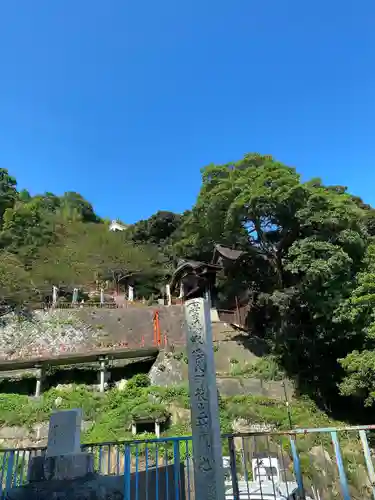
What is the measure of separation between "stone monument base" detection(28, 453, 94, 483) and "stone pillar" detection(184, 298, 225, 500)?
1.79 metres

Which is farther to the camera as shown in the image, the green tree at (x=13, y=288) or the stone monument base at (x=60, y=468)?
the green tree at (x=13, y=288)

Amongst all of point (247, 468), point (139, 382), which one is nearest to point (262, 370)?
point (139, 382)

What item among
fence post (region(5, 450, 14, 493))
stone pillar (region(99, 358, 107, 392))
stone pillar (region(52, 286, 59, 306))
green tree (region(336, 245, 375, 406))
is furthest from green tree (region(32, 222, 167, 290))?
fence post (region(5, 450, 14, 493))

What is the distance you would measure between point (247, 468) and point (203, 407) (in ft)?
16.9

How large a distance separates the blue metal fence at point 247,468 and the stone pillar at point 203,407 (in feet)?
0.88

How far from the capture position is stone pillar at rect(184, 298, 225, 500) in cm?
517

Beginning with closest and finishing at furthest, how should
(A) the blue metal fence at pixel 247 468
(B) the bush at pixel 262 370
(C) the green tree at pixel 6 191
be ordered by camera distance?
1. (A) the blue metal fence at pixel 247 468
2. (B) the bush at pixel 262 370
3. (C) the green tree at pixel 6 191

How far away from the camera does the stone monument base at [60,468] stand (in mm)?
5605

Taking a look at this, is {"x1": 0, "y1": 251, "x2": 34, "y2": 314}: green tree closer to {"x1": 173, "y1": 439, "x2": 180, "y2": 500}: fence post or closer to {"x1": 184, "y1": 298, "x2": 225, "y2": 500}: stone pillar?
{"x1": 184, "y1": 298, "x2": 225, "y2": 500}: stone pillar

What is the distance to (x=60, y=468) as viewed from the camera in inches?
223

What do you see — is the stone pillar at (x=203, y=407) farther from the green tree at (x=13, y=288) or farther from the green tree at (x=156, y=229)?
the green tree at (x=156, y=229)

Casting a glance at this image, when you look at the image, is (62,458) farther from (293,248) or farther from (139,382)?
(293,248)

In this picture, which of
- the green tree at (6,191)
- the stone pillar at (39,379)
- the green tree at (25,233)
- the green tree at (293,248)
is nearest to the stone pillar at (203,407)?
the green tree at (293,248)

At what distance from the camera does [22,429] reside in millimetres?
15828
